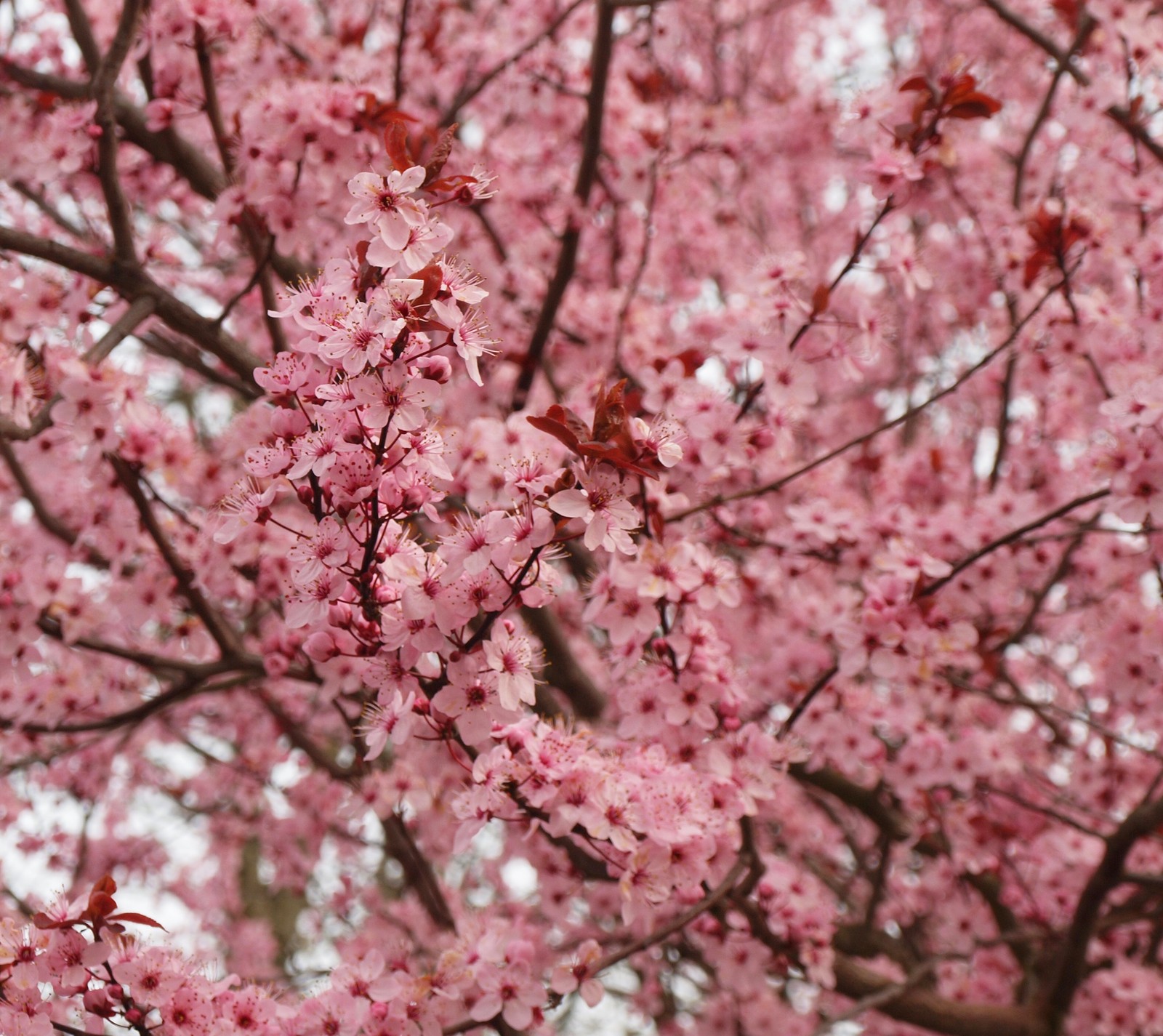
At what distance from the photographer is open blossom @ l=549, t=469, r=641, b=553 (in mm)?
1617

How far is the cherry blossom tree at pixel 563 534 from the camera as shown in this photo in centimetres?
A: 174

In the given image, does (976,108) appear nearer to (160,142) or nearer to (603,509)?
(603,509)

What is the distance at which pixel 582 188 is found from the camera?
3.60 m

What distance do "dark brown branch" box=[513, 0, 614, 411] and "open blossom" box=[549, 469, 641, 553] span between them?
6.60ft

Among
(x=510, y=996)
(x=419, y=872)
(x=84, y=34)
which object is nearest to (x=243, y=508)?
(x=510, y=996)

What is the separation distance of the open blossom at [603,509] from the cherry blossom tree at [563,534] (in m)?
0.01

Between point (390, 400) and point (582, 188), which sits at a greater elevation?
point (582, 188)

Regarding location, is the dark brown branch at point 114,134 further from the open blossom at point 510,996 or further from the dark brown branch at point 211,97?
the open blossom at point 510,996

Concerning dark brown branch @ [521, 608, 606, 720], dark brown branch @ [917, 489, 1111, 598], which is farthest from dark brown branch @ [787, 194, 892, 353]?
dark brown branch @ [521, 608, 606, 720]

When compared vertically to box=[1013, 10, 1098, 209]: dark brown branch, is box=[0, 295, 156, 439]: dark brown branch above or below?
below

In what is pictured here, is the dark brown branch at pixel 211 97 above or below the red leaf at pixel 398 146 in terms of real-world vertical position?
above

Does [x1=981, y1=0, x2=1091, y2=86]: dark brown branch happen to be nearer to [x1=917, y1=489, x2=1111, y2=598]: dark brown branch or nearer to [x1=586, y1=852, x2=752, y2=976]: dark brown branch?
[x1=917, y1=489, x2=1111, y2=598]: dark brown branch

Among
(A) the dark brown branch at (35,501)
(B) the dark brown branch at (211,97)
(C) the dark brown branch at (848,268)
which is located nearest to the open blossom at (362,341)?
(C) the dark brown branch at (848,268)

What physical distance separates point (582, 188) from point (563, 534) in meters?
2.22
